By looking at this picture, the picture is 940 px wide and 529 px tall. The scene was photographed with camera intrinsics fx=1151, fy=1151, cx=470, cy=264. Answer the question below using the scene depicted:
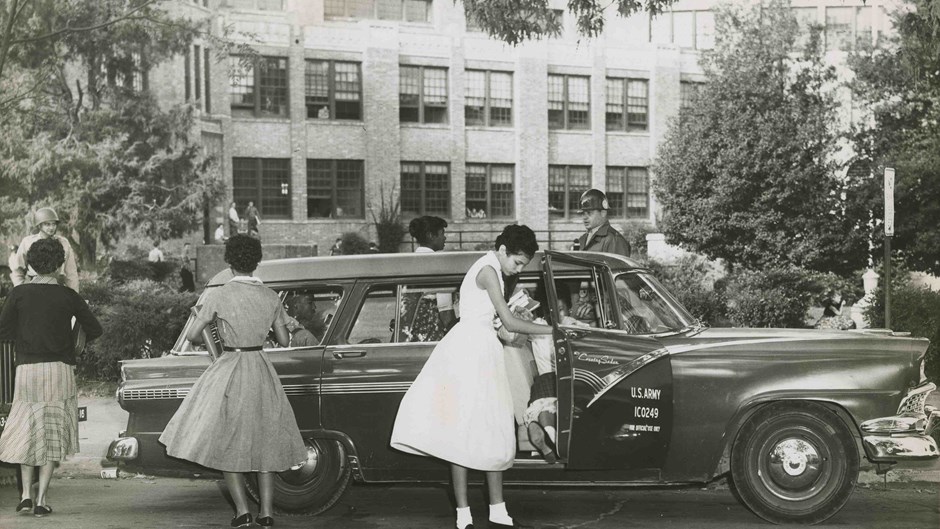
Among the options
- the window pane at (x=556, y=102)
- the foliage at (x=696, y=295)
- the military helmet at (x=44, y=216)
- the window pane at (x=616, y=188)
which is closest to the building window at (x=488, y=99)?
the window pane at (x=556, y=102)

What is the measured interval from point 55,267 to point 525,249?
3.45 metres

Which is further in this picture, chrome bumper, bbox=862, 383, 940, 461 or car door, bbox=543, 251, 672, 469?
chrome bumper, bbox=862, 383, 940, 461

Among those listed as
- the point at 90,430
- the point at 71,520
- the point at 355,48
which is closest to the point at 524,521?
the point at 71,520

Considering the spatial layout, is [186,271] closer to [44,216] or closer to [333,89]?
[333,89]

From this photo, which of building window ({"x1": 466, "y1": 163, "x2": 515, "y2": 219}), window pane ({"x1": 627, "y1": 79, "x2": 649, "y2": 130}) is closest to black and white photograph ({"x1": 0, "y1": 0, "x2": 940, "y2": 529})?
building window ({"x1": 466, "y1": 163, "x2": 515, "y2": 219})

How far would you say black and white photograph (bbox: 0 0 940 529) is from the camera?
7559 mm

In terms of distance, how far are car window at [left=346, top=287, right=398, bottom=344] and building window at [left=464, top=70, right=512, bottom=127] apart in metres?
37.4

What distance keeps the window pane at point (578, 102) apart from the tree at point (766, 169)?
13440 mm

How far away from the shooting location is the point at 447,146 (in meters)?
44.6

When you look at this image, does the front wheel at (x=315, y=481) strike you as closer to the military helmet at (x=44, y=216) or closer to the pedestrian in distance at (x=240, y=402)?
the pedestrian in distance at (x=240, y=402)

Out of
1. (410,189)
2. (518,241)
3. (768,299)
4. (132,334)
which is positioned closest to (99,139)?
(132,334)

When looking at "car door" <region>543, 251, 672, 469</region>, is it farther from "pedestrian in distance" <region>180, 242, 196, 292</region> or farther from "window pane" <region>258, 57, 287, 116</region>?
"window pane" <region>258, 57, 287, 116</region>

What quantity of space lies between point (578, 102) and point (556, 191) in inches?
150

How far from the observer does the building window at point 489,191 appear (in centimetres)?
4534
